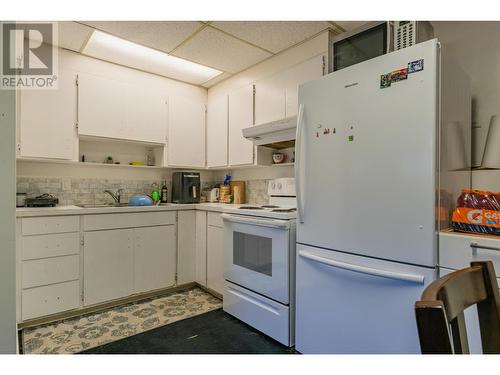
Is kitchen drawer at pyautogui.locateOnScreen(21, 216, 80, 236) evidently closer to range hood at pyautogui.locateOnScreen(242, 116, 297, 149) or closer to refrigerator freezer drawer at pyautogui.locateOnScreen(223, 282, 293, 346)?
refrigerator freezer drawer at pyautogui.locateOnScreen(223, 282, 293, 346)

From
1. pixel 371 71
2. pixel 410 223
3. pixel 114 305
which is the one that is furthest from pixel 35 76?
pixel 410 223

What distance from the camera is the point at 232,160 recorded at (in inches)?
128

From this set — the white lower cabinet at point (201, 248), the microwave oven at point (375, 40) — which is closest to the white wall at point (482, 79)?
the microwave oven at point (375, 40)

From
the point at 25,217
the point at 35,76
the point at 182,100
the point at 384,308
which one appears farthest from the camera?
the point at 182,100

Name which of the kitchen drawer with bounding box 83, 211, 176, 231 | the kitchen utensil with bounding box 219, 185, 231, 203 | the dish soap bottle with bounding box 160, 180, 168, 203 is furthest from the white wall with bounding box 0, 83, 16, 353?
the kitchen utensil with bounding box 219, 185, 231, 203

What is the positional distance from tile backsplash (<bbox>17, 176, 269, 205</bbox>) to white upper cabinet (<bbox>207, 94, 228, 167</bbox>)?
0.45 metres

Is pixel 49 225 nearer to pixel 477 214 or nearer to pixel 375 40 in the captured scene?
pixel 375 40

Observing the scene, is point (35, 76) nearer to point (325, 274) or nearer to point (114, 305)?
point (114, 305)

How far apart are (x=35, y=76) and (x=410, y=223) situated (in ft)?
10.2

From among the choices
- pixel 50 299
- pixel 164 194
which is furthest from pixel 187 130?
pixel 50 299

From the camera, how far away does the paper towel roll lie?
5.82 feet

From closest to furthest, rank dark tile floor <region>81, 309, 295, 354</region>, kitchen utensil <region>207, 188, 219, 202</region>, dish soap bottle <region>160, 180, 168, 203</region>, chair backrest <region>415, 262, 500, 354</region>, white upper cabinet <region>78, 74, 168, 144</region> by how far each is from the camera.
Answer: chair backrest <region>415, 262, 500, 354</region> < dark tile floor <region>81, 309, 295, 354</region> < white upper cabinet <region>78, 74, 168, 144</region> < dish soap bottle <region>160, 180, 168, 203</region> < kitchen utensil <region>207, 188, 219, 202</region>

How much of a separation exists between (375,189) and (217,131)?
2.29 metres

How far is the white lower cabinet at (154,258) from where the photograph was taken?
2848 mm
